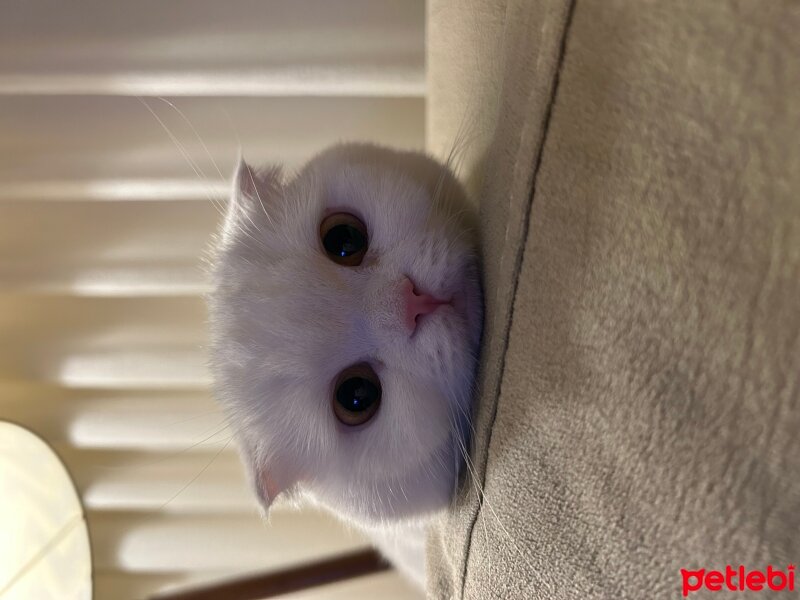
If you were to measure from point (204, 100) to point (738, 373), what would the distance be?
1435 millimetres

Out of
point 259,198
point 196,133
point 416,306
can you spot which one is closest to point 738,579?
point 416,306

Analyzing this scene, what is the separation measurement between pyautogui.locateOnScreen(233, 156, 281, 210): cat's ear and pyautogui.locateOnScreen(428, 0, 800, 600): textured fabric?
52cm

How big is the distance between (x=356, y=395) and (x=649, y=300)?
499 millimetres

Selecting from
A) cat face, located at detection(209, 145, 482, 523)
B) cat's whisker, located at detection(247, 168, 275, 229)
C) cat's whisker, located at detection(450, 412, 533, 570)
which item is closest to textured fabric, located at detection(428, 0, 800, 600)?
cat's whisker, located at detection(450, 412, 533, 570)

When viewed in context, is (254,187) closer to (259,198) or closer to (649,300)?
(259,198)

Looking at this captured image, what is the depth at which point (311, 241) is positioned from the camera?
30.9 inches

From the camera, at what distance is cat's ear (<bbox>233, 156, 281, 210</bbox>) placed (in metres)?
0.90

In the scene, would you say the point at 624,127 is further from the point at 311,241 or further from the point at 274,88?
the point at 274,88

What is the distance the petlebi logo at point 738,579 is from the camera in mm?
245

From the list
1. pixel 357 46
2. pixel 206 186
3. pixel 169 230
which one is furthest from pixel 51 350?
pixel 357 46

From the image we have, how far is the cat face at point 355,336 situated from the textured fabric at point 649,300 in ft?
0.68

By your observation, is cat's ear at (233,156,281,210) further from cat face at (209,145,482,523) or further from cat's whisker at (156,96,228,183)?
cat's whisker at (156,96,228,183)

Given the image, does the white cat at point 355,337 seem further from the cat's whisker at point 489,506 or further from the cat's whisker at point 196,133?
the cat's whisker at point 196,133

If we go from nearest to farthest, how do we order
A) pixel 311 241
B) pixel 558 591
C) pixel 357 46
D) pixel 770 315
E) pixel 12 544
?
pixel 770 315
pixel 558 591
pixel 311 241
pixel 12 544
pixel 357 46
